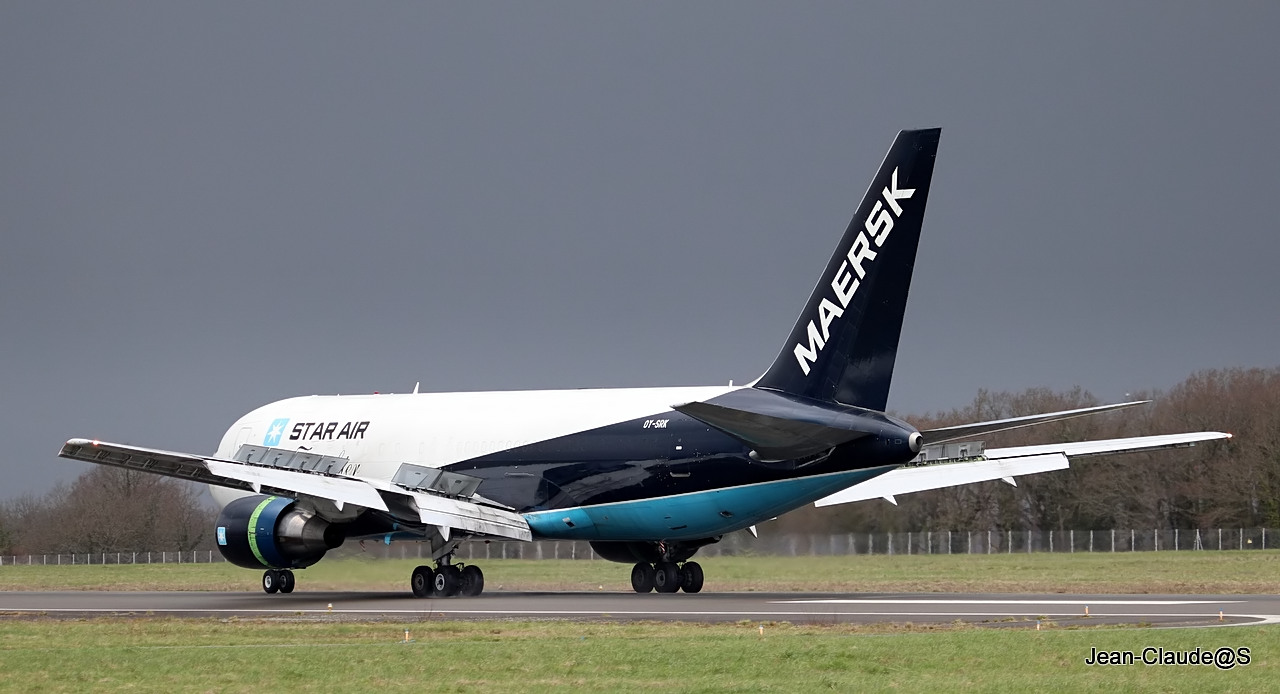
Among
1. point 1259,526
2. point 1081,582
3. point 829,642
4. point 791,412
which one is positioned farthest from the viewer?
point 1259,526

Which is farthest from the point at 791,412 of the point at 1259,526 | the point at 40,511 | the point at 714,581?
Answer: the point at 40,511

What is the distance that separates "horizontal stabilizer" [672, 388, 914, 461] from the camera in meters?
28.1

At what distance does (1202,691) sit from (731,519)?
17.0 meters

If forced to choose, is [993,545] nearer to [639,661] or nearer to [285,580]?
[285,580]

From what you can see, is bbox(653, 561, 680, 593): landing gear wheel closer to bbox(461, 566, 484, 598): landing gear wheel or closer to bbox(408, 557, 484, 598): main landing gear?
bbox(461, 566, 484, 598): landing gear wheel

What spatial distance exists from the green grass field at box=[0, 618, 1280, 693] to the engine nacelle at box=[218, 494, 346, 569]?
10593mm

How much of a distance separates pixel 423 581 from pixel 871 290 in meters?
11.4

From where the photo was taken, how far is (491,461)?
35.5m

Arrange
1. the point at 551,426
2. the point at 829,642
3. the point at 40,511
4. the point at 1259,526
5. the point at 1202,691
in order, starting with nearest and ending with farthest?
the point at 1202,691, the point at 829,642, the point at 551,426, the point at 1259,526, the point at 40,511

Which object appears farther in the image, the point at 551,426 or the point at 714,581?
the point at 714,581

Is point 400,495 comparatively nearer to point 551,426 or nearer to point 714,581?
point 551,426

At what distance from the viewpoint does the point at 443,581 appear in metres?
33.2

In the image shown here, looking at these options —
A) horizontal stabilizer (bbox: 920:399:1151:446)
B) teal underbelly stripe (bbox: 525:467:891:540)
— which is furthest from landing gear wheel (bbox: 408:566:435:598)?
horizontal stabilizer (bbox: 920:399:1151:446)

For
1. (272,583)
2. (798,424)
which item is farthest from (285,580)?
(798,424)
